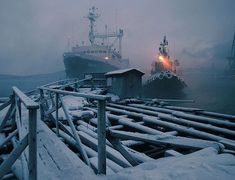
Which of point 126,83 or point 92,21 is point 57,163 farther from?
point 92,21

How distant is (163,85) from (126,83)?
23583mm

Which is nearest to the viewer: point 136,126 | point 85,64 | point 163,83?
point 136,126

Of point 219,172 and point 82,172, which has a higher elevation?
point 219,172

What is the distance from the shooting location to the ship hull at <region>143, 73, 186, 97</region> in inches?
1494

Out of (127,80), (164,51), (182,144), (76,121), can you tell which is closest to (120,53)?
(164,51)

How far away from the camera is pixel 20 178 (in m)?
3.89

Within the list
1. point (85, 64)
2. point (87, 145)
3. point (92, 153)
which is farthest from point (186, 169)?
point (85, 64)

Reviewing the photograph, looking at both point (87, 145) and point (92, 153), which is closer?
point (92, 153)

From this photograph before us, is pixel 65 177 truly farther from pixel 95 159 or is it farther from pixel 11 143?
pixel 11 143

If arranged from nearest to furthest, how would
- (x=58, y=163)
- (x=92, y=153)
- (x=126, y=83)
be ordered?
(x=58, y=163)
(x=92, y=153)
(x=126, y=83)

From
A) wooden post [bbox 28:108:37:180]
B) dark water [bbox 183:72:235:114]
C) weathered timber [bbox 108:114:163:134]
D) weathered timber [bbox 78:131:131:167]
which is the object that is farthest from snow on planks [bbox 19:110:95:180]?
dark water [bbox 183:72:235:114]

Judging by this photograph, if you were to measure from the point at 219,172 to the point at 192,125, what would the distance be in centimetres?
458

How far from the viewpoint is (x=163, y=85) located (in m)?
38.3

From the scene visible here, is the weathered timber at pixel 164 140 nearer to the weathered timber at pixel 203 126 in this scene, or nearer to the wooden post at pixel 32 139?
the wooden post at pixel 32 139
